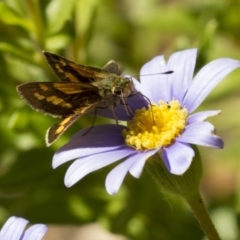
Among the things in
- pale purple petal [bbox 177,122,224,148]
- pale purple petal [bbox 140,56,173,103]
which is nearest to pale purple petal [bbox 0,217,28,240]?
pale purple petal [bbox 177,122,224,148]

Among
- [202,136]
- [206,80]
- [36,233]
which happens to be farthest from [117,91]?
[36,233]

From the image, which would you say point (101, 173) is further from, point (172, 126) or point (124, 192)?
point (172, 126)

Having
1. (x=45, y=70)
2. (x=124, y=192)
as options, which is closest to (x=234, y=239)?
(x=124, y=192)

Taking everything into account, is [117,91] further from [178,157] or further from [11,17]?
[11,17]

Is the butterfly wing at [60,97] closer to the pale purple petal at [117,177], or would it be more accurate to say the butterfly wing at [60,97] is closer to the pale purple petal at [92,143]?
the pale purple petal at [92,143]

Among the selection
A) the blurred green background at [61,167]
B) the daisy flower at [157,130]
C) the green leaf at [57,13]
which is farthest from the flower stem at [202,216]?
the green leaf at [57,13]

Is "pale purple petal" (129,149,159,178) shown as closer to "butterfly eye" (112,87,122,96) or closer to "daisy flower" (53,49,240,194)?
"daisy flower" (53,49,240,194)
